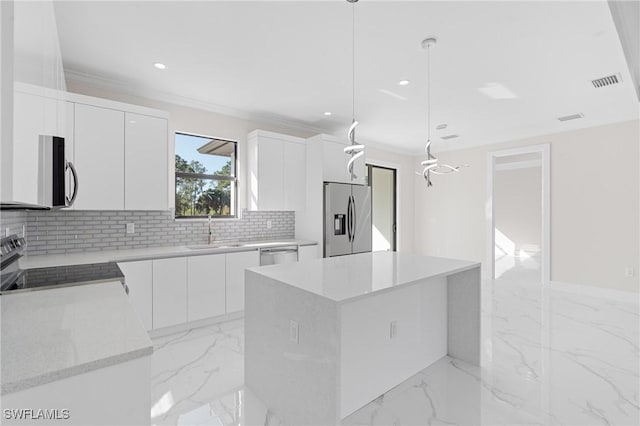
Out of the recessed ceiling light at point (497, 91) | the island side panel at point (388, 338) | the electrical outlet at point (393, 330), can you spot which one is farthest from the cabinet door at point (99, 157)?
the recessed ceiling light at point (497, 91)

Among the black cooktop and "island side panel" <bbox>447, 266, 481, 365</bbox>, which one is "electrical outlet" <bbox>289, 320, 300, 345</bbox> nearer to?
the black cooktop

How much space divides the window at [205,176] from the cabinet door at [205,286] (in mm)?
863

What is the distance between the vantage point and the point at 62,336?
970 millimetres

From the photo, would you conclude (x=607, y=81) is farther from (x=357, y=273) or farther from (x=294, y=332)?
(x=294, y=332)

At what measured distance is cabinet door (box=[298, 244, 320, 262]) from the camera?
4.16m

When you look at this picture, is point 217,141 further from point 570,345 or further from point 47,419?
point 570,345

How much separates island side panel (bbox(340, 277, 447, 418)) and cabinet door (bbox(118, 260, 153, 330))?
2.10 m

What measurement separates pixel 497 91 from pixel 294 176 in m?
2.81

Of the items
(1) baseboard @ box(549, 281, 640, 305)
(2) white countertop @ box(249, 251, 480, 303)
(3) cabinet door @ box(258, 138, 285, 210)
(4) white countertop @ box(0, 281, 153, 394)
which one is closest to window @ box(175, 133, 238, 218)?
(3) cabinet door @ box(258, 138, 285, 210)

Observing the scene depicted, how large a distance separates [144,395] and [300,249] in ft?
10.7

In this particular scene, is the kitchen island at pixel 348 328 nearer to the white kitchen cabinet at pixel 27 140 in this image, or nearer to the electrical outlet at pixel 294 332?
the electrical outlet at pixel 294 332

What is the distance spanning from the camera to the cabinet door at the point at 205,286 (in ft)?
10.8

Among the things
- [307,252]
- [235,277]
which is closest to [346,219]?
[307,252]

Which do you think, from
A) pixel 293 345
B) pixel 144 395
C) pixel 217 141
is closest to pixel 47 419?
pixel 144 395
